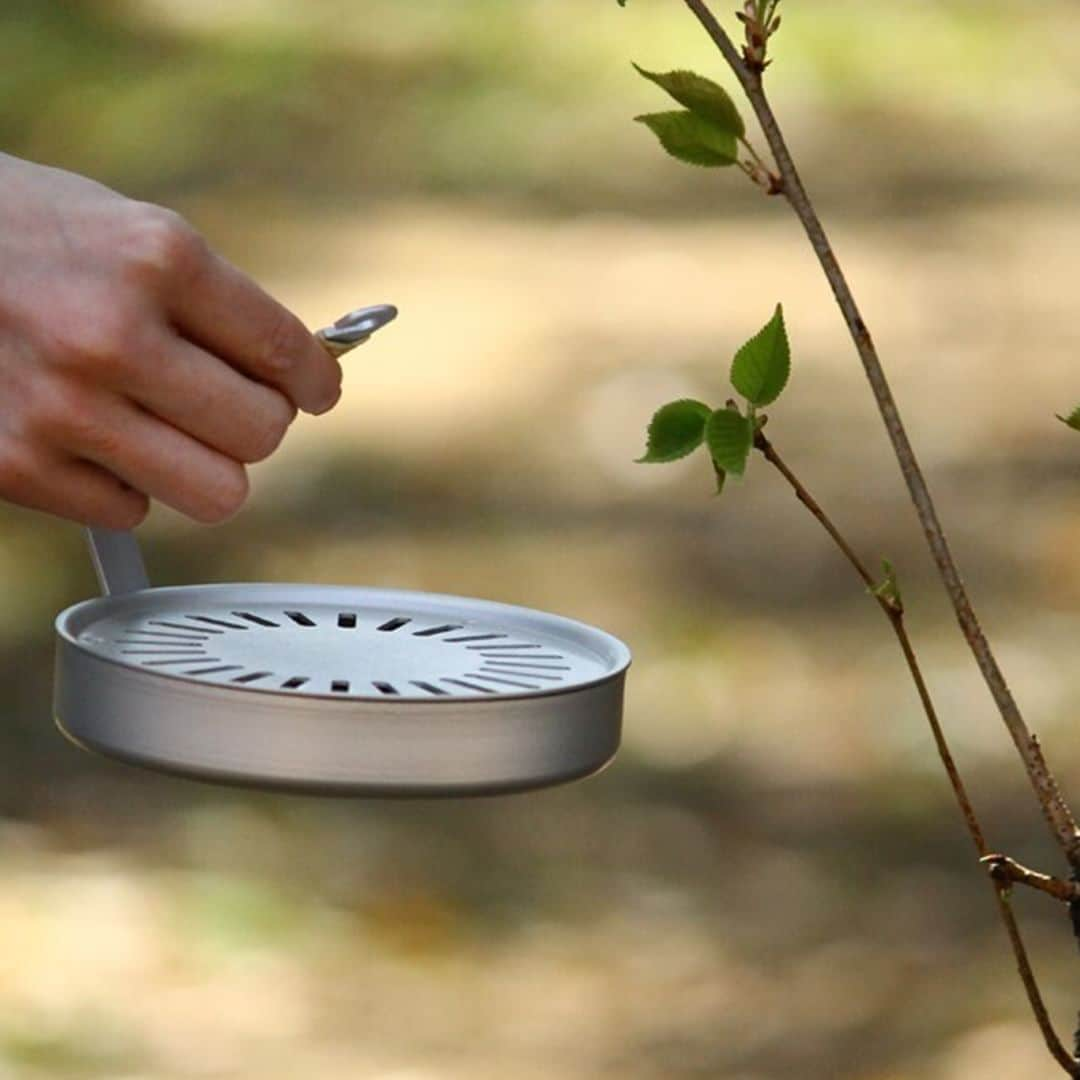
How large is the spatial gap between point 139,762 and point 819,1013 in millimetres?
1799

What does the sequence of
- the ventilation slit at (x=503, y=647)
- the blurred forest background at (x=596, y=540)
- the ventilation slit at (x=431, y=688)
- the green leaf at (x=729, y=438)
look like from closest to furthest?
Answer: the green leaf at (x=729, y=438) → the ventilation slit at (x=431, y=688) → the ventilation slit at (x=503, y=647) → the blurred forest background at (x=596, y=540)

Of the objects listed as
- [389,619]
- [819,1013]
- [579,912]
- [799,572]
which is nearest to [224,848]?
[579,912]

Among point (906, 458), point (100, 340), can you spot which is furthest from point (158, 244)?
point (906, 458)

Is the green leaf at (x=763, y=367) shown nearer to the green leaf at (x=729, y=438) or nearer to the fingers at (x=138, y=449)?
the green leaf at (x=729, y=438)

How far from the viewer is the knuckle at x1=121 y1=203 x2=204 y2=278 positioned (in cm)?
81

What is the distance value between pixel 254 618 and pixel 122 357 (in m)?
0.15

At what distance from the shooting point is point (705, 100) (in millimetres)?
683

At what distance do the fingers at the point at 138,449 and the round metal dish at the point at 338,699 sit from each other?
0.18ft

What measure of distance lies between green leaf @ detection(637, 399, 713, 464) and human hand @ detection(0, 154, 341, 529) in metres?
0.20

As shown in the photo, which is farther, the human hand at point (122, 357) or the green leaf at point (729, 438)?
the human hand at point (122, 357)

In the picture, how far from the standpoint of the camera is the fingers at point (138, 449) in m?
0.84

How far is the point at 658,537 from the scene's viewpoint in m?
3.37

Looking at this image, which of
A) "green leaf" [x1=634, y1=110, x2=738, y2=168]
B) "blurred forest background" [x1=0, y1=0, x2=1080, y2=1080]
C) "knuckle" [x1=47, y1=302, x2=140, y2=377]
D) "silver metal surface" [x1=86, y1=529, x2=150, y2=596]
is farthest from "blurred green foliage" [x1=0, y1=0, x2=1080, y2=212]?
"green leaf" [x1=634, y1=110, x2=738, y2=168]

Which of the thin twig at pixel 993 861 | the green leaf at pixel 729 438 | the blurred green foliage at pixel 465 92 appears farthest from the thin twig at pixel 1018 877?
the blurred green foliage at pixel 465 92
